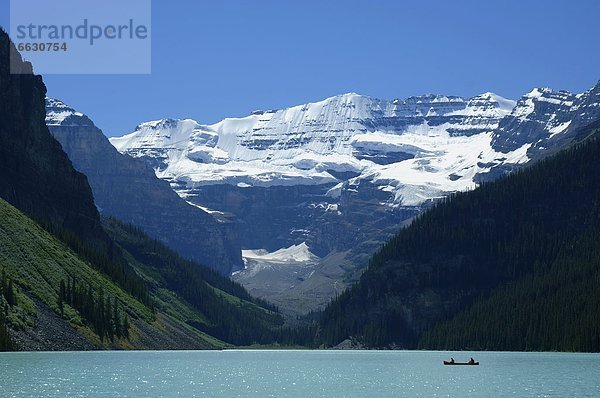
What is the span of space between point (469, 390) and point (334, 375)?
40029 millimetres

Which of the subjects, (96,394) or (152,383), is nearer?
(96,394)

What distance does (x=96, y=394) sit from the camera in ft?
412

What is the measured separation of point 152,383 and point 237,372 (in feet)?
137

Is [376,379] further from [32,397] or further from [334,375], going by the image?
[32,397]

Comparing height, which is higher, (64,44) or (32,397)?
(64,44)

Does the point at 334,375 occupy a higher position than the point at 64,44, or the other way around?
the point at 64,44

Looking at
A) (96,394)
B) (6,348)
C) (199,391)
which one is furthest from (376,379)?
(6,348)

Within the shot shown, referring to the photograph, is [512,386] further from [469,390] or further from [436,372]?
[436,372]

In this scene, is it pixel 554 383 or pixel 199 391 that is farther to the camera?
pixel 554 383

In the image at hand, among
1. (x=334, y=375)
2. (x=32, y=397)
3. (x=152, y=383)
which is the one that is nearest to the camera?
(x=32, y=397)

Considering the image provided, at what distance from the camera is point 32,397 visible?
118m

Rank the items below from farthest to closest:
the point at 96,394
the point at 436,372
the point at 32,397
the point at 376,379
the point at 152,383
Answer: the point at 436,372 < the point at 376,379 < the point at 152,383 < the point at 96,394 < the point at 32,397

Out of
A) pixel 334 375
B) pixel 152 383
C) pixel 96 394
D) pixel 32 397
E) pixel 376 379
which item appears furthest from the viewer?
pixel 334 375

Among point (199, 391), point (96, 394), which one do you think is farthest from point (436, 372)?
point (96, 394)
